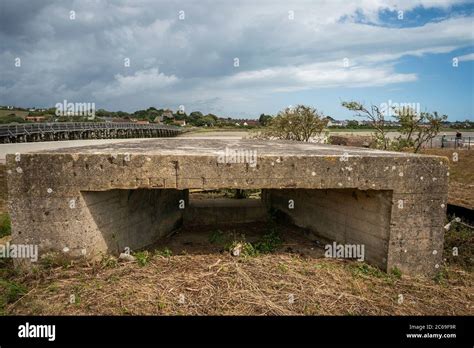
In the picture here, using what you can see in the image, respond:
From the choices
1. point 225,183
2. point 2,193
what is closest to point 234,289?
point 225,183

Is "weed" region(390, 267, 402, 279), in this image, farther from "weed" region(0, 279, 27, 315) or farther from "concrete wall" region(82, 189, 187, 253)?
"weed" region(0, 279, 27, 315)

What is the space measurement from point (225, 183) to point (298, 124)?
10.7 metres

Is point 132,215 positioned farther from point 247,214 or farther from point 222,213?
point 247,214

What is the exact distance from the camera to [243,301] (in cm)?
366

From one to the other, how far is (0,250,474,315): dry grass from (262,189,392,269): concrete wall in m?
0.33

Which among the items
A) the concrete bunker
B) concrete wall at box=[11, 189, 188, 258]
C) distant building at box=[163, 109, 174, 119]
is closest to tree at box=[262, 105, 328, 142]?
the concrete bunker

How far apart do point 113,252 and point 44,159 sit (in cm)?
140

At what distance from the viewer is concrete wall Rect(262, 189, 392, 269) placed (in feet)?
15.2

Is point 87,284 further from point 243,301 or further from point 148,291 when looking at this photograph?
point 243,301

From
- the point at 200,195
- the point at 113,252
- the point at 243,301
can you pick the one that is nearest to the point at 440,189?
the point at 243,301

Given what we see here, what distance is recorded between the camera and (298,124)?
47.6ft

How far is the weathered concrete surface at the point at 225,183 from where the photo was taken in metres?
4.14

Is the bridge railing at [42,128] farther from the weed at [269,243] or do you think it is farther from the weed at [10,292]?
the weed at [269,243]

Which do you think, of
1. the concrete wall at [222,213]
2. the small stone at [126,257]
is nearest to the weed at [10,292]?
the small stone at [126,257]
